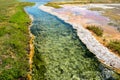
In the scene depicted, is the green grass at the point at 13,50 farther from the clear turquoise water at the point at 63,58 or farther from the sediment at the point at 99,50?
the sediment at the point at 99,50

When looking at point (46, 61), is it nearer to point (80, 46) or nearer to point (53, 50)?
point (53, 50)

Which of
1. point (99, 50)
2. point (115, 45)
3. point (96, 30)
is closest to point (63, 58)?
point (99, 50)

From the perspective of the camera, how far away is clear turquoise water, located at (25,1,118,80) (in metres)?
25.0

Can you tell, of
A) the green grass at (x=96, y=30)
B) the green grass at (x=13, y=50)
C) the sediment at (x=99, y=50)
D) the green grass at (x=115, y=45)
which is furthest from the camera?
the green grass at (x=96, y=30)

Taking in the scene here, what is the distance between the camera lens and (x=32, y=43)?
114 feet

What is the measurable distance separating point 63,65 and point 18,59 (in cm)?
571

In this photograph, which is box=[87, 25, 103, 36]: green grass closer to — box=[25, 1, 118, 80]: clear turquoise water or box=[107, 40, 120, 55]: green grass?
box=[25, 1, 118, 80]: clear turquoise water

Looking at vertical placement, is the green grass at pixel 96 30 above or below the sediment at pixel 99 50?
above

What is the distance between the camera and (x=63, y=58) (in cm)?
2923

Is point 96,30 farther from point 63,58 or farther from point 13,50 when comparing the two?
point 13,50

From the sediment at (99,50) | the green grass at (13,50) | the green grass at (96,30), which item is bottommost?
the sediment at (99,50)

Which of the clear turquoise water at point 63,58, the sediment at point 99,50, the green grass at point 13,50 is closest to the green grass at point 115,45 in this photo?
the sediment at point 99,50

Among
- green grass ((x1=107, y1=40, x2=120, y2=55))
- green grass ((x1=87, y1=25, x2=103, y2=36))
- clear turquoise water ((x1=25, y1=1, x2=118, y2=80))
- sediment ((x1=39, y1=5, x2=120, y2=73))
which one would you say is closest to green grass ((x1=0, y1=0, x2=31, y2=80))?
clear turquoise water ((x1=25, y1=1, x2=118, y2=80))

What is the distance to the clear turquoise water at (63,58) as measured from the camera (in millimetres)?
24984
